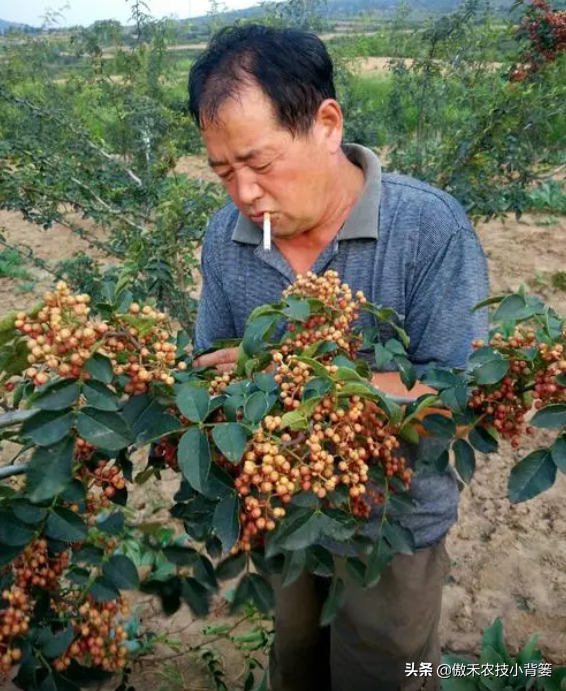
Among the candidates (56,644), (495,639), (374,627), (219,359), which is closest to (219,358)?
(219,359)

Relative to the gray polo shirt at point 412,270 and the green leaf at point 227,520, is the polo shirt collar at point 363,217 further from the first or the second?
the green leaf at point 227,520

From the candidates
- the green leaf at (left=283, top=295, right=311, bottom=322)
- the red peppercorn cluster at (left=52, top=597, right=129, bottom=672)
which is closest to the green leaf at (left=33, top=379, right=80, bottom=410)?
the green leaf at (left=283, top=295, right=311, bottom=322)

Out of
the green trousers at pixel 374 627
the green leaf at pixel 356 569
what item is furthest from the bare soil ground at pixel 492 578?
the green leaf at pixel 356 569

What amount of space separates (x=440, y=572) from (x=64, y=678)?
3.61ft

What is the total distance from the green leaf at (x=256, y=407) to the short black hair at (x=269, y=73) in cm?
74

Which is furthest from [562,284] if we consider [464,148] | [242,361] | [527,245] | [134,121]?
[242,361]

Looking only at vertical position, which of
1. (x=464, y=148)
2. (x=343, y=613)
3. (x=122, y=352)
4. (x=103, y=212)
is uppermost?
(x=122, y=352)

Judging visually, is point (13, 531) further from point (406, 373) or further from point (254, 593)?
point (406, 373)

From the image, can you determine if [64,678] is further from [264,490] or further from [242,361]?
[242,361]

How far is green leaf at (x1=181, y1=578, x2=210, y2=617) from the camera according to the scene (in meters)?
1.27

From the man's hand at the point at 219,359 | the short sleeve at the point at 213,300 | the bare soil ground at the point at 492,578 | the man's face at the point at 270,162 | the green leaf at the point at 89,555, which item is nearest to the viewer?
the green leaf at the point at 89,555

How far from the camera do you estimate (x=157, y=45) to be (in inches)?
183

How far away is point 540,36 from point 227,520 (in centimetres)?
414

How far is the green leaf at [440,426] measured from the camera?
1070 millimetres
